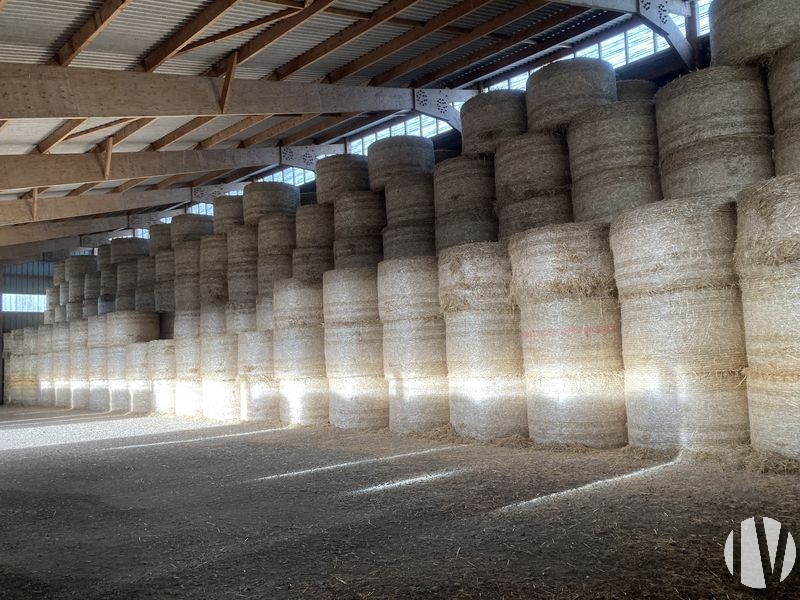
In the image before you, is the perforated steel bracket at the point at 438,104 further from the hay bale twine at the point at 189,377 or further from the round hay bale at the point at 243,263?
the hay bale twine at the point at 189,377

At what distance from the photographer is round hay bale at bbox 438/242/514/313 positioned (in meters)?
8.06

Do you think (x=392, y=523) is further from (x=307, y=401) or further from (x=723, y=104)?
(x=307, y=401)

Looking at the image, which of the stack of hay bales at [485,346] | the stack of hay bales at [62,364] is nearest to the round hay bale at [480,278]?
the stack of hay bales at [485,346]

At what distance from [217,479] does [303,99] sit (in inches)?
313

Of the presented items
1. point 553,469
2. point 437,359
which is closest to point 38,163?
point 437,359

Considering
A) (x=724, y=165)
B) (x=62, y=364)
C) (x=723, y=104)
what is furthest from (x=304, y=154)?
(x=724, y=165)

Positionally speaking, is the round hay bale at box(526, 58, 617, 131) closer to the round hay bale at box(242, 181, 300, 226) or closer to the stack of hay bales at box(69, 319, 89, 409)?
the round hay bale at box(242, 181, 300, 226)

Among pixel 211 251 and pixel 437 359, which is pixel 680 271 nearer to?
pixel 437 359

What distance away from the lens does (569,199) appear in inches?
362

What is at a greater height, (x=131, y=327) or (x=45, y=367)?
(x=131, y=327)

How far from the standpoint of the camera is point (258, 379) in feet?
39.1

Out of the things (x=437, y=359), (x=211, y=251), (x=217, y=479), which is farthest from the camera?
(x=211, y=251)

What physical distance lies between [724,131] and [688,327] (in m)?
2.52

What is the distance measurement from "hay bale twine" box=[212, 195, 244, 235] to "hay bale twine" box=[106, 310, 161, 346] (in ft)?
10.4
